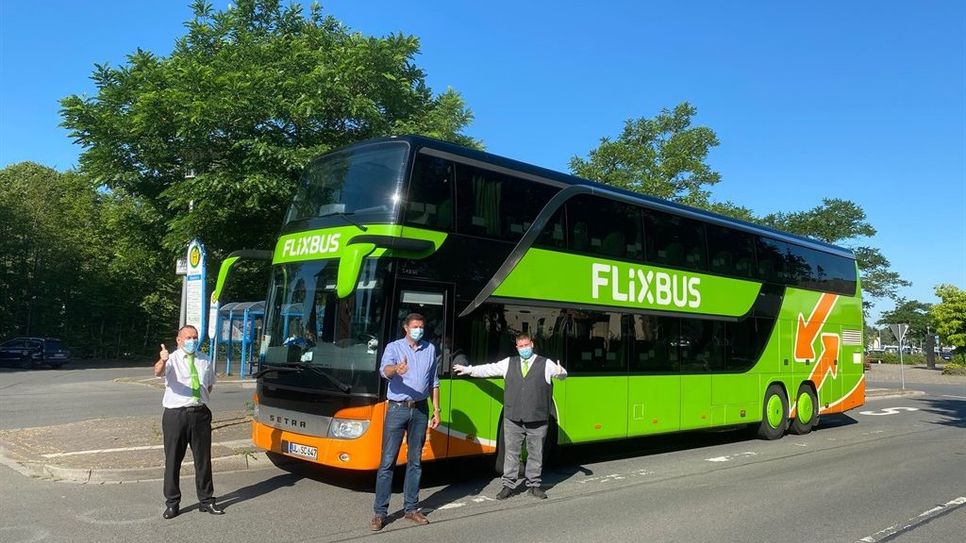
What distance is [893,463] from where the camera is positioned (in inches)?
406

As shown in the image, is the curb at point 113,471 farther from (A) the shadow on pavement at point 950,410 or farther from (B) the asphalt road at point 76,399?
(A) the shadow on pavement at point 950,410

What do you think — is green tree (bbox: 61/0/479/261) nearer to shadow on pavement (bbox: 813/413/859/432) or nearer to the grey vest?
the grey vest

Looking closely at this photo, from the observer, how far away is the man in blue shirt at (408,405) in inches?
248

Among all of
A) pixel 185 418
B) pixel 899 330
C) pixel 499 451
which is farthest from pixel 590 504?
pixel 899 330

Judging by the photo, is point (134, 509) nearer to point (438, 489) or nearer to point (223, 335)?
point (438, 489)

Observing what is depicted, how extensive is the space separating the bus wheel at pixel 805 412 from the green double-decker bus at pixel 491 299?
188 centimetres

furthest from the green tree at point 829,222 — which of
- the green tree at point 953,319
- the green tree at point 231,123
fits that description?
the green tree at point 231,123

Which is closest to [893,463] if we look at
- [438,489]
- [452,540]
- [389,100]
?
[438,489]

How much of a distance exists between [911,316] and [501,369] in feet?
315

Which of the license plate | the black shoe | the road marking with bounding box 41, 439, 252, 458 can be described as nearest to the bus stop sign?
the road marking with bounding box 41, 439, 252, 458

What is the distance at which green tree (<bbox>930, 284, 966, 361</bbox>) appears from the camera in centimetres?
5006

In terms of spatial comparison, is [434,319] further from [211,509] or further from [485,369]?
[211,509]

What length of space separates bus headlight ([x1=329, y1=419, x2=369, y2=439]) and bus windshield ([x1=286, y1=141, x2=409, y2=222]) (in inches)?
88.7

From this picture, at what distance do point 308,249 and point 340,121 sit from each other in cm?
678
